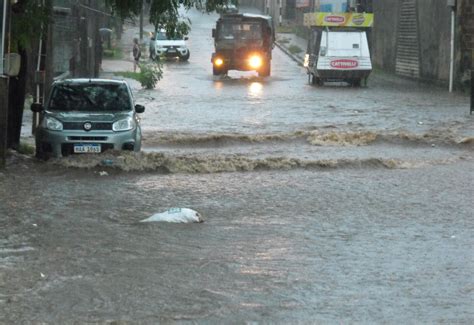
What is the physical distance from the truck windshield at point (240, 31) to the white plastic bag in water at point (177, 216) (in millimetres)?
34999

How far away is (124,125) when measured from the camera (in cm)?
1736

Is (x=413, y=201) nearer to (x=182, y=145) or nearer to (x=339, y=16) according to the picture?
(x=182, y=145)

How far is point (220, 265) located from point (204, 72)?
41.2 m

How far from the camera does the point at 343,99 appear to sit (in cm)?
3588

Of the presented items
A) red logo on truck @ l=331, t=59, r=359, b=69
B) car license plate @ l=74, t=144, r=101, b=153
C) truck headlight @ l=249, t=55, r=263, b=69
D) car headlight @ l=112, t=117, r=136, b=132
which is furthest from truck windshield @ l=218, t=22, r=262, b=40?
car license plate @ l=74, t=144, r=101, b=153

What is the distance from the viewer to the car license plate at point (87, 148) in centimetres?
1712

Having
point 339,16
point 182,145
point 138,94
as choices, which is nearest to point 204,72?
point 339,16

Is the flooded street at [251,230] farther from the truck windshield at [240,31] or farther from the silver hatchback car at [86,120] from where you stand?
the truck windshield at [240,31]

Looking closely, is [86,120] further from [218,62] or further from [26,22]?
[218,62]

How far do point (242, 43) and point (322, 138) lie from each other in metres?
24.4

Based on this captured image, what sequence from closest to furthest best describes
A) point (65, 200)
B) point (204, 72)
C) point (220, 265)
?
point (220, 265)
point (65, 200)
point (204, 72)

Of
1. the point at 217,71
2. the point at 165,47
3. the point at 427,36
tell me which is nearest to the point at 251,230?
the point at 427,36

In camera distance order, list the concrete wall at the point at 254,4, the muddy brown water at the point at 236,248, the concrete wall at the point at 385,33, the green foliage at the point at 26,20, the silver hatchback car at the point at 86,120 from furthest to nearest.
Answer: the concrete wall at the point at 254,4
the concrete wall at the point at 385,33
the silver hatchback car at the point at 86,120
the green foliage at the point at 26,20
the muddy brown water at the point at 236,248

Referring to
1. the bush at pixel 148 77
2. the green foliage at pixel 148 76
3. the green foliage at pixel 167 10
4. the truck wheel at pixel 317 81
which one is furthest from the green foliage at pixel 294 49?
the green foliage at pixel 167 10
